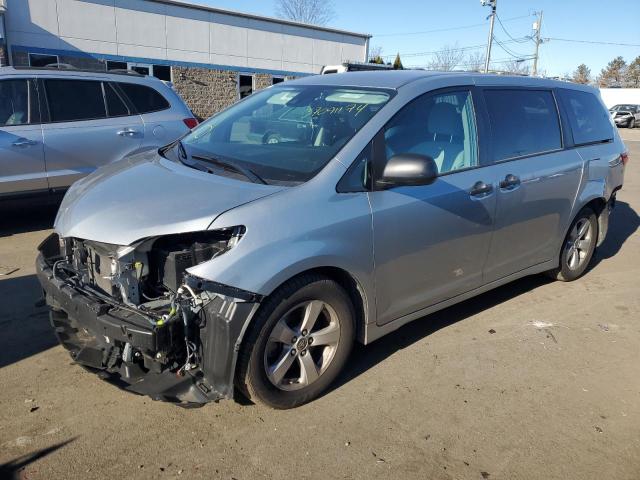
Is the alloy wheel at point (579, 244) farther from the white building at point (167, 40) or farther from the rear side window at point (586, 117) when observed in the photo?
the white building at point (167, 40)

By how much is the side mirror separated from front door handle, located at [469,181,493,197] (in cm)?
68

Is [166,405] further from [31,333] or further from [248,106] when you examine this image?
[248,106]

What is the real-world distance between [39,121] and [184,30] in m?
17.6

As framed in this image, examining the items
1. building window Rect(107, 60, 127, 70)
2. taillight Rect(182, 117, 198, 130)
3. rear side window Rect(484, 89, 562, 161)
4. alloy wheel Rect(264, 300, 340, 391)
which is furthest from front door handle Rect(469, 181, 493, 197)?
building window Rect(107, 60, 127, 70)

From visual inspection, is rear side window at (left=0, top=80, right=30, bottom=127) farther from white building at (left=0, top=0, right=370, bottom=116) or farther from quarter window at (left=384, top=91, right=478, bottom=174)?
white building at (left=0, top=0, right=370, bottom=116)

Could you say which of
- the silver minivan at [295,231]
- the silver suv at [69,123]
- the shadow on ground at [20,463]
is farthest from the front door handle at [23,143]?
the shadow on ground at [20,463]

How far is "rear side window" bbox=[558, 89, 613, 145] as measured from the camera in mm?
4973

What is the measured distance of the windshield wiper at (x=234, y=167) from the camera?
3115 mm

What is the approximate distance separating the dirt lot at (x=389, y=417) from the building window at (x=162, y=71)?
759 inches

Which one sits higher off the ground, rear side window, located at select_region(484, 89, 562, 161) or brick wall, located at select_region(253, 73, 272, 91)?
brick wall, located at select_region(253, 73, 272, 91)

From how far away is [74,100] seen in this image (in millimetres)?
6477

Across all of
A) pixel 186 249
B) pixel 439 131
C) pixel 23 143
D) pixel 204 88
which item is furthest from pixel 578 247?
pixel 204 88

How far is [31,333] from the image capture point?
3850mm

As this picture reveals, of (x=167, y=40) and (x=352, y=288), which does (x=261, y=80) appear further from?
(x=352, y=288)
